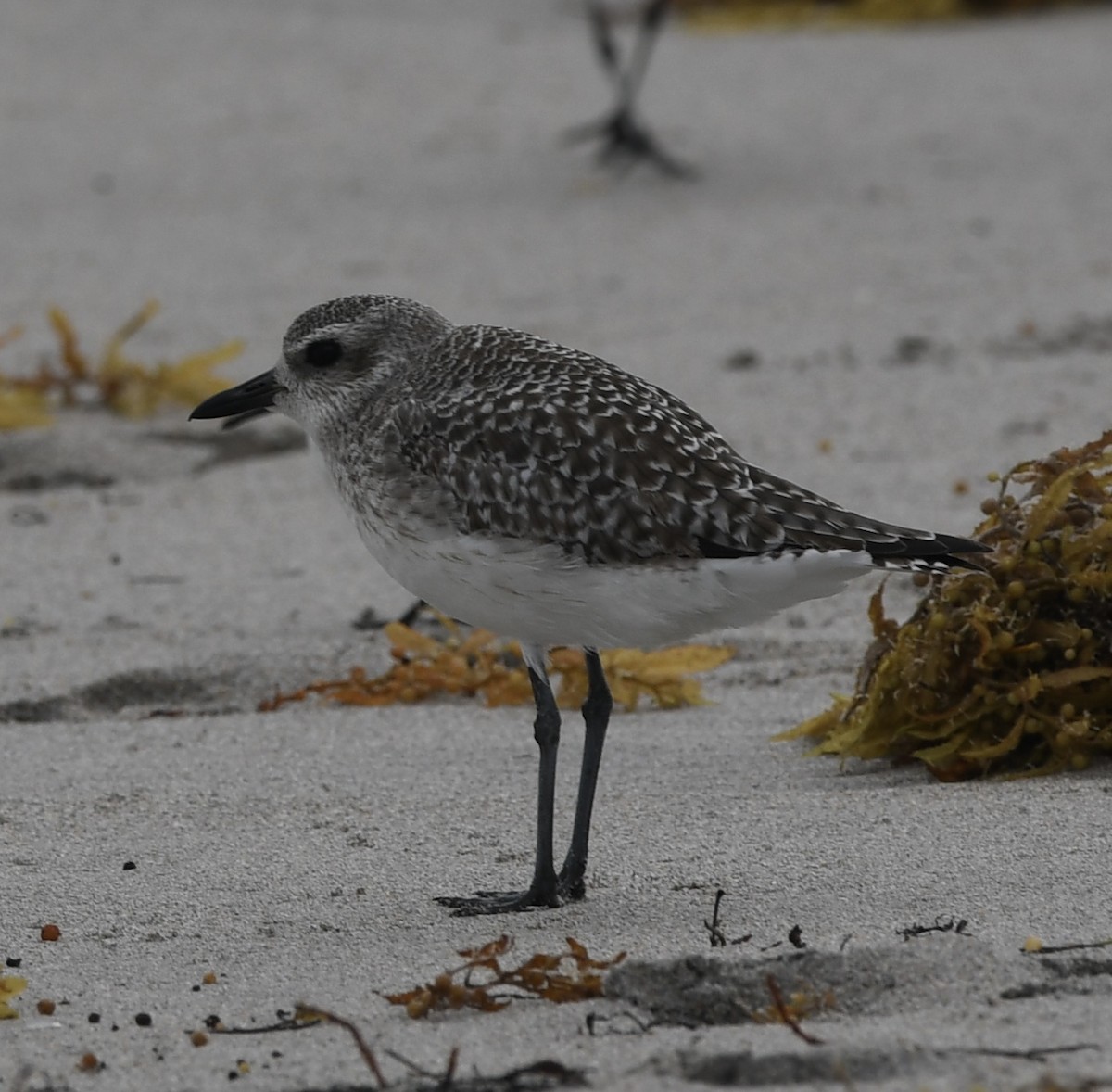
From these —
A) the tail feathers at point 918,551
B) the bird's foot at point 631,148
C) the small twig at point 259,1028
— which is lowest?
the small twig at point 259,1028

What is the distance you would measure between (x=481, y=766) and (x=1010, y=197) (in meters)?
7.20

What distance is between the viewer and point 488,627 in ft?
13.9

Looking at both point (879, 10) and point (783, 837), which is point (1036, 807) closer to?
point (783, 837)

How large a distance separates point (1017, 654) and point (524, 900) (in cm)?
139

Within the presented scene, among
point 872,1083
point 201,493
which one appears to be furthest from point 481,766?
point 201,493

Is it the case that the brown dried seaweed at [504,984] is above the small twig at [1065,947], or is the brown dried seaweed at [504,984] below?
below

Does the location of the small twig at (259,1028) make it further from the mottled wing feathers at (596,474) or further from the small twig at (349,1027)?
the mottled wing feathers at (596,474)

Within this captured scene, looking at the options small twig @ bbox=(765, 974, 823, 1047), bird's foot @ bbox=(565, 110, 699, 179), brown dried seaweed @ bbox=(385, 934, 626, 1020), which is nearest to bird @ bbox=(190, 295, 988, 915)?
brown dried seaweed @ bbox=(385, 934, 626, 1020)

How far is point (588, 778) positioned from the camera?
14.3ft

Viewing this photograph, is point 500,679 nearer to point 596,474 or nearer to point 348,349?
point 348,349

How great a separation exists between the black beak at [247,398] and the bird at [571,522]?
351 millimetres

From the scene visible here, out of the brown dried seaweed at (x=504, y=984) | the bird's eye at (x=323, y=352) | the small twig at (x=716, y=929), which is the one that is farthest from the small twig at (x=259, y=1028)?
the bird's eye at (x=323, y=352)

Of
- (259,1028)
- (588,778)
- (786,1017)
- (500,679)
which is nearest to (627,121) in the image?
(500,679)

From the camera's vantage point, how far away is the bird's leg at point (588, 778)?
428 cm
